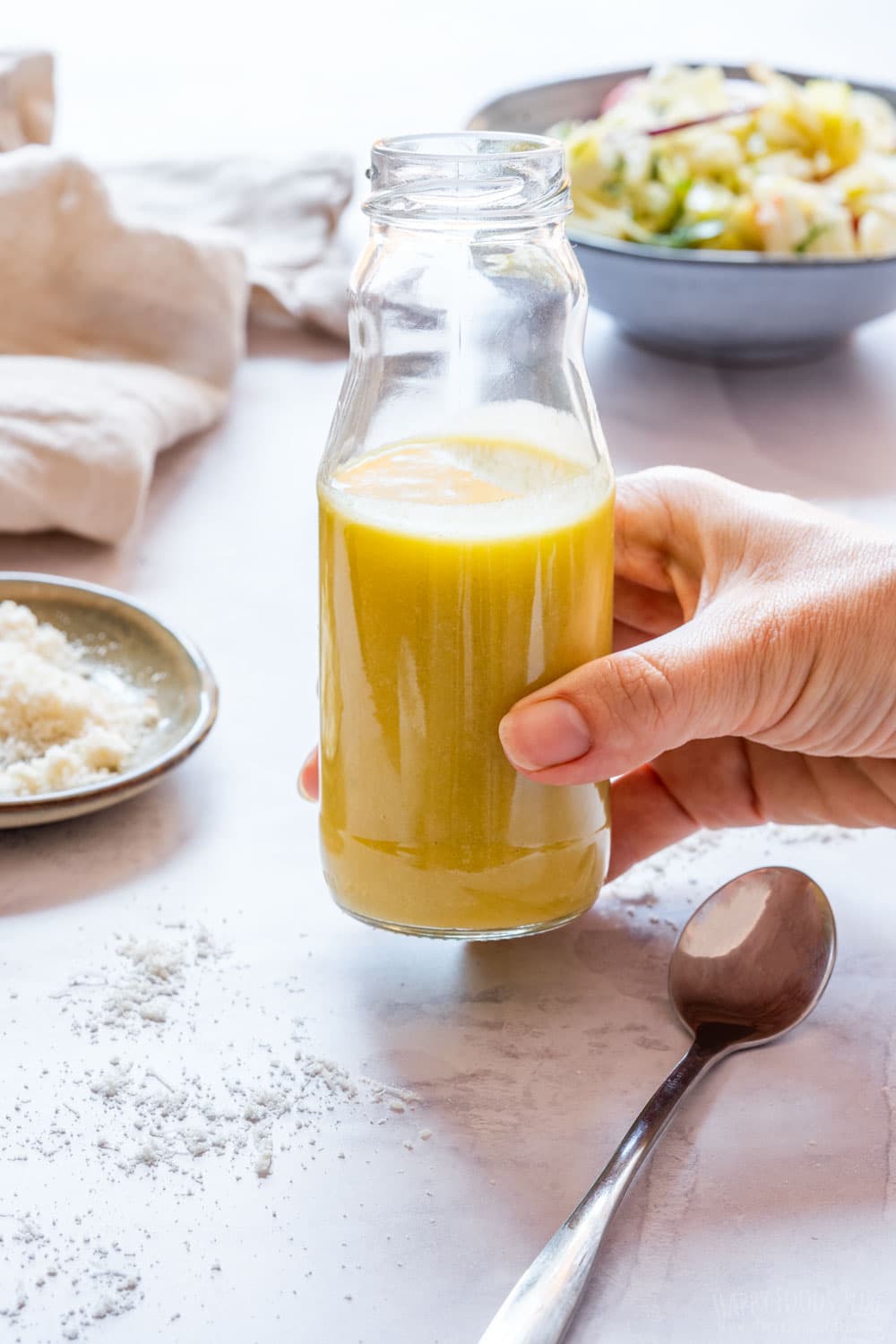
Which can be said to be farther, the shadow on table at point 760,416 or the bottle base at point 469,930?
the shadow on table at point 760,416

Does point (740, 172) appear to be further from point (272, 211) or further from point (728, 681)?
point (728, 681)

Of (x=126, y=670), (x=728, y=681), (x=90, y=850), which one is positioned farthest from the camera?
(x=126, y=670)

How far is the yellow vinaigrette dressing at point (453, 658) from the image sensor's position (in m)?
0.64

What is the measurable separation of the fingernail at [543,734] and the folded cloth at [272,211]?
0.96m

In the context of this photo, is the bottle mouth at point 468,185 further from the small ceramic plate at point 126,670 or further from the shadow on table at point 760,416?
the shadow on table at point 760,416

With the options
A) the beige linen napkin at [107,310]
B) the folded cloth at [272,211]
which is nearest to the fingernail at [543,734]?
the beige linen napkin at [107,310]

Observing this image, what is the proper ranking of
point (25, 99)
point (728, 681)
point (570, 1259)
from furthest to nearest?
point (25, 99) < point (728, 681) < point (570, 1259)

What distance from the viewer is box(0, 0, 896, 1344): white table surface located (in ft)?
1.90

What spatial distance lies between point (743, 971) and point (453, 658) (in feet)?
0.73

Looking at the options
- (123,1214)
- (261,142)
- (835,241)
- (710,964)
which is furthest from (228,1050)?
(261,142)

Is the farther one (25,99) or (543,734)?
(25,99)

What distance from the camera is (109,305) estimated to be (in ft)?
4.44

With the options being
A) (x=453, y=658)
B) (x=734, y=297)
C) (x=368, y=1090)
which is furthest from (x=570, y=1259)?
(x=734, y=297)

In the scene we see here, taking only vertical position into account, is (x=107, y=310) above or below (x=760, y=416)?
above
